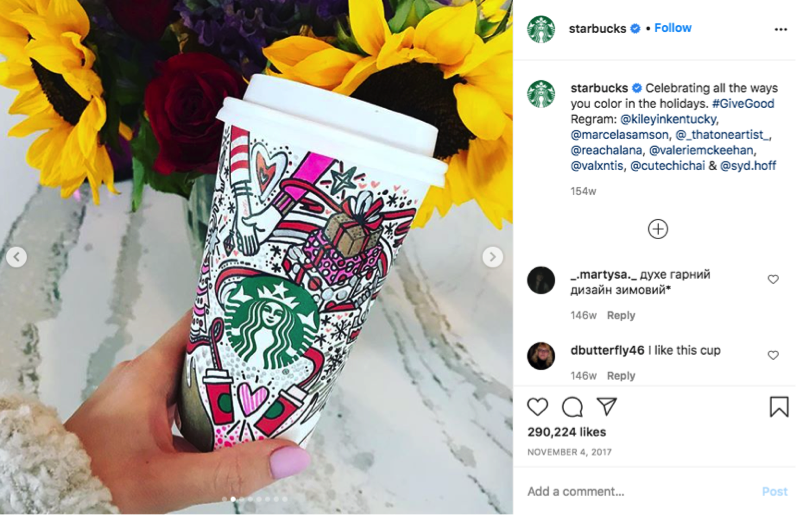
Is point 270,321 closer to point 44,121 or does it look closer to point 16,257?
point 44,121

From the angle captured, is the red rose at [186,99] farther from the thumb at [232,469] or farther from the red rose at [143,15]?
the thumb at [232,469]

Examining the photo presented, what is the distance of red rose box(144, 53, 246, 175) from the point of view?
1.27 ft

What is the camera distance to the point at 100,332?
0.58 meters

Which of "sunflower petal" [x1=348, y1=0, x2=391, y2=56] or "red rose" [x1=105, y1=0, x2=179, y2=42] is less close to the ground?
"red rose" [x1=105, y1=0, x2=179, y2=42]

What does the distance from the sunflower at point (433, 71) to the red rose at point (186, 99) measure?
33 mm

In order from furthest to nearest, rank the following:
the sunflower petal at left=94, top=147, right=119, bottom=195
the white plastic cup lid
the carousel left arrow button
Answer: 1. the carousel left arrow button
2. the sunflower petal at left=94, top=147, right=119, bottom=195
3. the white plastic cup lid

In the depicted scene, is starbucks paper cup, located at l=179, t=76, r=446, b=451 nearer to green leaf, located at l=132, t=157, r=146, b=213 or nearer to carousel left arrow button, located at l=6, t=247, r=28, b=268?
green leaf, located at l=132, t=157, r=146, b=213

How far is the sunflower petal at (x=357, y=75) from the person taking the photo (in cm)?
37
